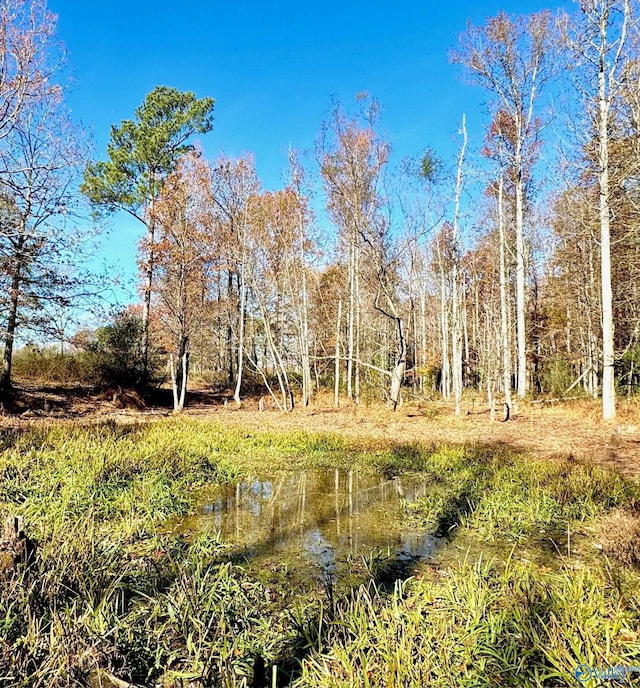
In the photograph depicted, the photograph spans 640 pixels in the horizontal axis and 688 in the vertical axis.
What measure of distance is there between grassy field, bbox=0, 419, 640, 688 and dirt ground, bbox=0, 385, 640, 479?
8.83 ft

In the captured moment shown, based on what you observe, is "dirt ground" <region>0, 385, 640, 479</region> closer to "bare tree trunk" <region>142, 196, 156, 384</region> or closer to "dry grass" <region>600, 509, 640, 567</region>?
"bare tree trunk" <region>142, 196, 156, 384</region>

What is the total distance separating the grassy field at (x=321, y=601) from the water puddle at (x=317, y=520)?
25 centimetres

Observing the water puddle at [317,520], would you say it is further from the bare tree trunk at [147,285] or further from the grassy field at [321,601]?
the bare tree trunk at [147,285]

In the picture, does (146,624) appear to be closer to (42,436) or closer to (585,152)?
(42,436)

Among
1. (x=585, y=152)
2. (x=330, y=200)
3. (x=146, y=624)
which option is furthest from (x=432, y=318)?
(x=146, y=624)

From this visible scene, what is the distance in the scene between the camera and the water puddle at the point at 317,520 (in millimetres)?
3963

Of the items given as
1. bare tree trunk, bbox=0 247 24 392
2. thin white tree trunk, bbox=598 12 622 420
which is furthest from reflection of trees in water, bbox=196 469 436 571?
bare tree trunk, bbox=0 247 24 392

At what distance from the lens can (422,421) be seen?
12414mm

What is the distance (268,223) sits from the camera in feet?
52.9

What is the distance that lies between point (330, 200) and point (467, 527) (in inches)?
495

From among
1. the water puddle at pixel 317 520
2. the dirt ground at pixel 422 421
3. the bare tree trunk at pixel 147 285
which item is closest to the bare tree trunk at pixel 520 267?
the dirt ground at pixel 422 421

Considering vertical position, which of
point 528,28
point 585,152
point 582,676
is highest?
point 528,28

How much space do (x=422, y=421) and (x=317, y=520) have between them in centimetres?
799

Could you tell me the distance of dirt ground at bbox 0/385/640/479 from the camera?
809 cm
